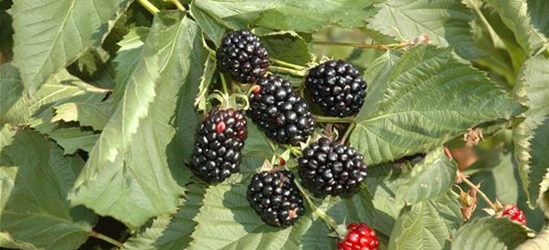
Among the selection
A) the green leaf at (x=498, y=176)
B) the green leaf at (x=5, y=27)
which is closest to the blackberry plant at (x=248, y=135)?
the green leaf at (x=5, y=27)

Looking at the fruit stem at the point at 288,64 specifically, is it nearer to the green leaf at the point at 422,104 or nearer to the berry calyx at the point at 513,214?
the green leaf at the point at 422,104

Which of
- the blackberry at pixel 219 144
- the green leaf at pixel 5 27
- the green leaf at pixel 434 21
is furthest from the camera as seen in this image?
the green leaf at pixel 5 27

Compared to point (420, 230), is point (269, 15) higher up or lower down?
higher up

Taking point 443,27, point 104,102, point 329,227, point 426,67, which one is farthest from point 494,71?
point 104,102

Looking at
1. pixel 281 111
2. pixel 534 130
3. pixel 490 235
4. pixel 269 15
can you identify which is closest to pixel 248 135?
pixel 281 111

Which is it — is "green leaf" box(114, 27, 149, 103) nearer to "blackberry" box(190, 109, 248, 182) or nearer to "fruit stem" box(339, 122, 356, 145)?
"blackberry" box(190, 109, 248, 182)

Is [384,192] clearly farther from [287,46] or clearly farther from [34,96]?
[34,96]

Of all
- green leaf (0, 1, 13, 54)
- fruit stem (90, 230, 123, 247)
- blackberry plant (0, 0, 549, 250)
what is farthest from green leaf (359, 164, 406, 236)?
green leaf (0, 1, 13, 54)

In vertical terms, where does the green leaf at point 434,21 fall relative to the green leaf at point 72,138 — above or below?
above
